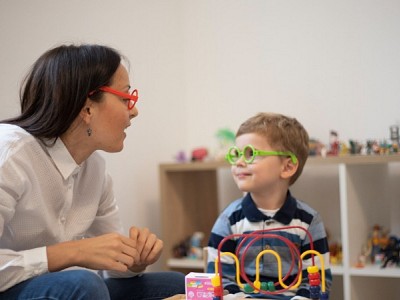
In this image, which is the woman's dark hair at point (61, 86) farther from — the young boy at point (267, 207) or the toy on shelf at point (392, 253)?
the toy on shelf at point (392, 253)

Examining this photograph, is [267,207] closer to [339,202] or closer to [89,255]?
[89,255]

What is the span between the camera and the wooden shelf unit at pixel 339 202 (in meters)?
2.56

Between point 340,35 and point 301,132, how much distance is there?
41.7 inches

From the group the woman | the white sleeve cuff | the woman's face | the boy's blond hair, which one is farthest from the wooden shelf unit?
the white sleeve cuff

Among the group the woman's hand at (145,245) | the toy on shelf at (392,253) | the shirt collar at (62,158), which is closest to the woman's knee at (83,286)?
the woman's hand at (145,245)

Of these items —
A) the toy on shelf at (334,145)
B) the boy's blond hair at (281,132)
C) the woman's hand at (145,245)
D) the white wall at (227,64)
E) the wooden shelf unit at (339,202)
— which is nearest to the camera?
the woman's hand at (145,245)

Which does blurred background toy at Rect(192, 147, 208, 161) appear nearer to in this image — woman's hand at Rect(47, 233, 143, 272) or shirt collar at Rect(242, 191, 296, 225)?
shirt collar at Rect(242, 191, 296, 225)

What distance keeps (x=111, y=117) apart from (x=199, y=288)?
0.60 m

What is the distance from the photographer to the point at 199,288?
148cm

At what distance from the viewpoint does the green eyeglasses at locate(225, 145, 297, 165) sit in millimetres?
2007

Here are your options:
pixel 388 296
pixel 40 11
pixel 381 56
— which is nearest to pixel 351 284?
pixel 388 296

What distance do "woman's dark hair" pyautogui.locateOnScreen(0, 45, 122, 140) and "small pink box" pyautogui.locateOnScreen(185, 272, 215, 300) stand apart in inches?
22.8

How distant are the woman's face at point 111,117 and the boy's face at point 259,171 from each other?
1.46 feet

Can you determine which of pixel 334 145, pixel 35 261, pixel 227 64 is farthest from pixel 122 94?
pixel 227 64
